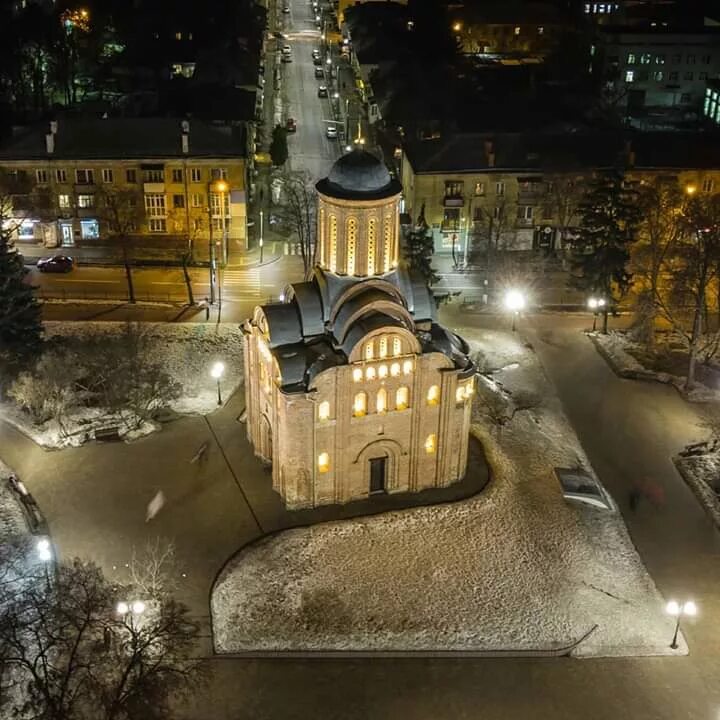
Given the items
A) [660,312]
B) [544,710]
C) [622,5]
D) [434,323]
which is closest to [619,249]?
[660,312]

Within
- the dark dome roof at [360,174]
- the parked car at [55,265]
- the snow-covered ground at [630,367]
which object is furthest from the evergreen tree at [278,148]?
the dark dome roof at [360,174]

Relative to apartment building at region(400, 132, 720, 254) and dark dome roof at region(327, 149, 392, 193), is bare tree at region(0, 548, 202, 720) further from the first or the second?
apartment building at region(400, 132, 720, 254)

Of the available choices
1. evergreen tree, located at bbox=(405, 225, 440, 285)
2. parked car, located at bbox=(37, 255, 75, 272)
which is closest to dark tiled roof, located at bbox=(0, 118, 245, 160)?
parked car, located at bbox=(37, 255, 75, 272)

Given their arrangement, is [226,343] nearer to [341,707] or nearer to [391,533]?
[391,533]

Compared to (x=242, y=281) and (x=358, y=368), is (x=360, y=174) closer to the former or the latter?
(x=358, y=368)

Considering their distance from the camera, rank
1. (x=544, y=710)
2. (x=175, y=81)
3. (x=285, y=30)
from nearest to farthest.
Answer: (x=544, y=710) < (x=175, y=81) < (x=285, y=30)

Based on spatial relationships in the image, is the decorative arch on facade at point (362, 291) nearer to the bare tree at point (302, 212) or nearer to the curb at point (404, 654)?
the curb at point (404, 654)
